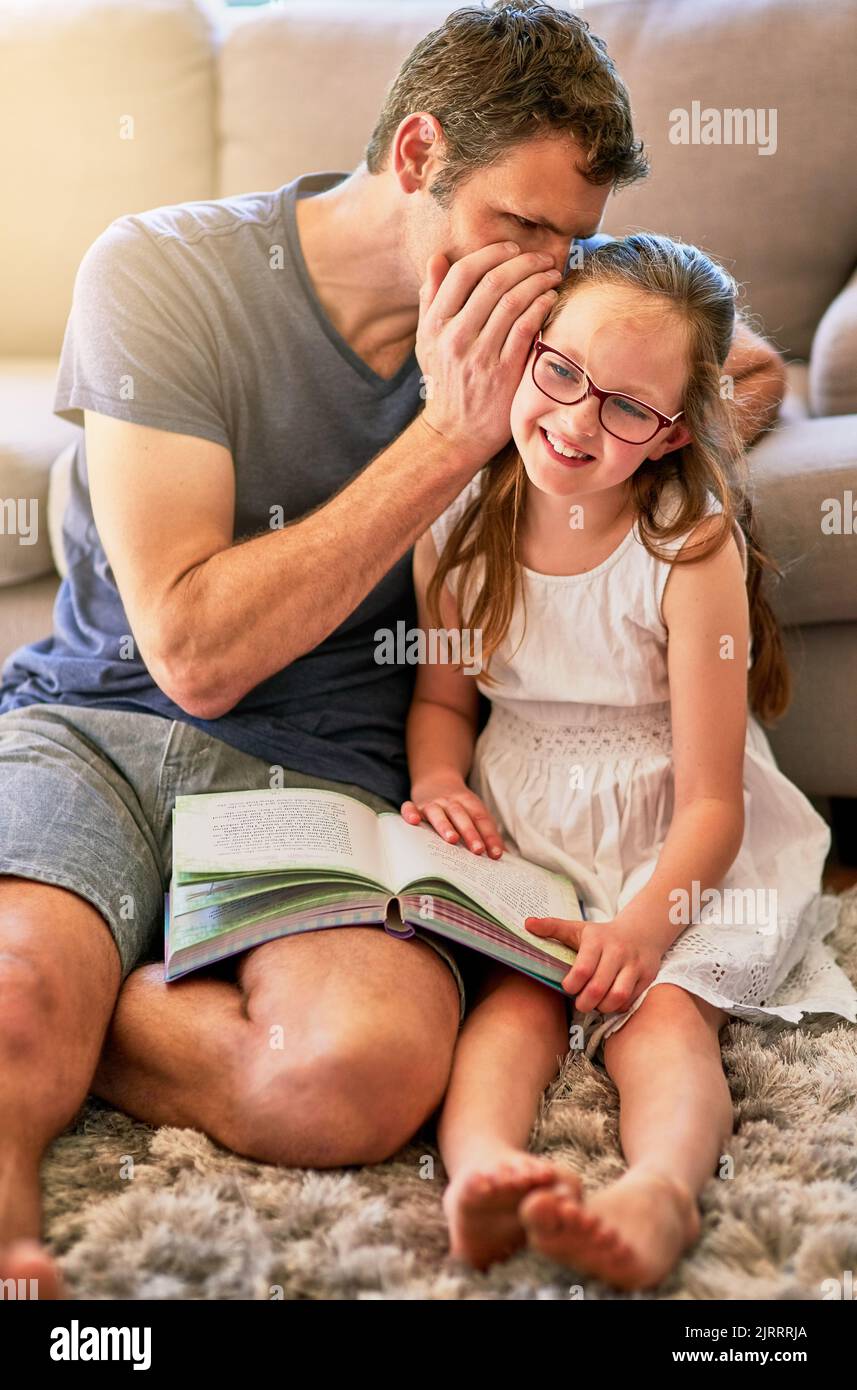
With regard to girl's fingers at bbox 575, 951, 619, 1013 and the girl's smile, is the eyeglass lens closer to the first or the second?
the girl's smile

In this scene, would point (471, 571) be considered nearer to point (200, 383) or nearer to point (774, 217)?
point (200, 383)

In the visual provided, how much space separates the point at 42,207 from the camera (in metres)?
2.11

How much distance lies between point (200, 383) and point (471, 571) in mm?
333

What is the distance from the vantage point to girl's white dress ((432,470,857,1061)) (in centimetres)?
122

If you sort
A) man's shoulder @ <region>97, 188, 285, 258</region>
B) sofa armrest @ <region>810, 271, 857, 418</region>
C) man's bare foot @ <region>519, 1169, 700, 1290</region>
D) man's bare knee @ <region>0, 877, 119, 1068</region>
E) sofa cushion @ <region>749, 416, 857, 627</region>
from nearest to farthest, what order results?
man's bare foot @ <region>519, 1169, 700, 1290</region>
man's bare knee @ <region>0, 877, 119, 1068</region>
man's shoulder @ <region>97, 188, 285, 258</region>
sofa cushion @ <region>749, 416, 857, 627</region>
sofa armrest @ <region>810, 271, 857, 418</region>

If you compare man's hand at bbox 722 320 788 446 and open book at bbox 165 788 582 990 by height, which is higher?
man's hand at bbox 722 320 788 446

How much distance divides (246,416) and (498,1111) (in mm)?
716

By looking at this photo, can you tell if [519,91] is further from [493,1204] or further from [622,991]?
[493,1204]

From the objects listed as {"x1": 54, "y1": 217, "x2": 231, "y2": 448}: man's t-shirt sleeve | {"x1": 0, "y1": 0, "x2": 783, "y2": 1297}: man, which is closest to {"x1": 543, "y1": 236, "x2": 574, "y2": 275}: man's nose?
{"x1": 0, "y1": 0, "x2": 783, "y2": 1297}: man

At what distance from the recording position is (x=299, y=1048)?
0.96 m

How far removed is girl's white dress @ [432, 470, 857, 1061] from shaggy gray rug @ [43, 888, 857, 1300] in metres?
0.19

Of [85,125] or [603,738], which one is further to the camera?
[85,125]

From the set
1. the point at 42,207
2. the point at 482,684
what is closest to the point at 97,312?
the point at 482,684

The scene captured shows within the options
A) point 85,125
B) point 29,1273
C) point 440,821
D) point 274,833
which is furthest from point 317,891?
point 85,125
